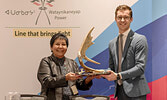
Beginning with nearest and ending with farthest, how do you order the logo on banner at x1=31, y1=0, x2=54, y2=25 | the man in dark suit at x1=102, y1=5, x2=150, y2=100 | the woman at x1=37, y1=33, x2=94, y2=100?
the man in dark suit at x1=102, y1=5, x2=150, y2=100
the woman at x1=37, y1=33, x2=94, y2=100
the logo on banner at x1=31, y1=0, x2=54, y2=25

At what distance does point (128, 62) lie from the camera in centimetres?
359

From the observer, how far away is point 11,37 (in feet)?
15.1

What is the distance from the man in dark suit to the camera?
347 centimetres

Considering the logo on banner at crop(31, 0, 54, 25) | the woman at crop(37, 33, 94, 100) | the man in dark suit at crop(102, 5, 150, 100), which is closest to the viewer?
the man in dark suit at crop(102, 5, 150, 100)

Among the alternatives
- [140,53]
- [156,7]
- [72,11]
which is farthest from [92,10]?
[140,53]

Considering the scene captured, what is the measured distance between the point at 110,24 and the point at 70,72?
4.12 ft

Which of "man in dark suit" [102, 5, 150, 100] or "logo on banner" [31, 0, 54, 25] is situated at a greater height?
"logo on banner" [31, 0, 54, 25]

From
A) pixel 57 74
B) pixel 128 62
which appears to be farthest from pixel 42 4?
pixel 128 62

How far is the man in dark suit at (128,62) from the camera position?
11.4 feet

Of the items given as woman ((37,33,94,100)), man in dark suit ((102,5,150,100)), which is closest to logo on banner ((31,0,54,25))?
woman ((37,33,94,100))

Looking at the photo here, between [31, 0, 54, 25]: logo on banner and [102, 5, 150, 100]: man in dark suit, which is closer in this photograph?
[102, 5, 150, 100]: man in dark suit

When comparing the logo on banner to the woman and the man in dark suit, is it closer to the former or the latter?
the woman

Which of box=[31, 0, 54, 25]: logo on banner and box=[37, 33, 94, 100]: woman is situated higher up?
box=[31, 0, 54, 25]: logo on banner

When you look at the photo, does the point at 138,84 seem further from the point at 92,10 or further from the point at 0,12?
the point at 0,12
